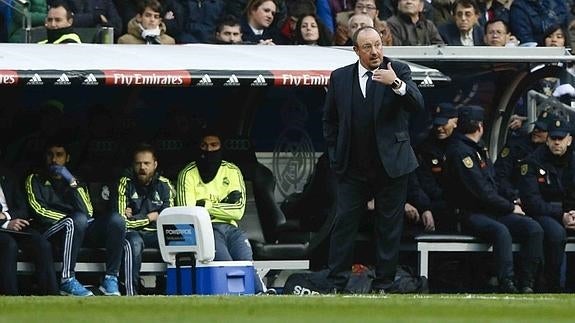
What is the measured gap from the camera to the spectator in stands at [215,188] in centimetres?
1622

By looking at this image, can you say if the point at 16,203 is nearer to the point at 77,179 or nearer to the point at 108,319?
the point at 77,179

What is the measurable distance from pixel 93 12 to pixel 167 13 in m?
0.96

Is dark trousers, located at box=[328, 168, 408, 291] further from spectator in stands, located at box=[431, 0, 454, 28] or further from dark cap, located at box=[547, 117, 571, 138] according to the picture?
spectator in stands, located at box=[431, 0, 454, 28]

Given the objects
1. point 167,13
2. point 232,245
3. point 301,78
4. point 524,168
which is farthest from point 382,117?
point 167,13

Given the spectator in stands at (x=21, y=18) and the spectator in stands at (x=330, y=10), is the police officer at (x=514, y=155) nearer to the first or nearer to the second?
the spectator in stands at (x=330, y=10)

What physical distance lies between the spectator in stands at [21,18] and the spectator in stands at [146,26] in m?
0.82

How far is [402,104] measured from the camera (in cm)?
1484

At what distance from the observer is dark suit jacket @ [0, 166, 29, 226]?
1569 centimetres

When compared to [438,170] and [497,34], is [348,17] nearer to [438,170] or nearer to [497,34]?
[497,34]

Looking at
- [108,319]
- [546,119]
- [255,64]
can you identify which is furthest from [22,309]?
[546,119]

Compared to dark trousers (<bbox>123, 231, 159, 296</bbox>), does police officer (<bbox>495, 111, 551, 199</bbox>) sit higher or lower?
higher

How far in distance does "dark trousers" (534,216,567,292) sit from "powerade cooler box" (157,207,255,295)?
3.17 m

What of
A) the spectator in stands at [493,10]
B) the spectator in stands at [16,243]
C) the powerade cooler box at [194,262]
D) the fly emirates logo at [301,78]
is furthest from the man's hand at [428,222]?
the spectator in stands at [493,10]

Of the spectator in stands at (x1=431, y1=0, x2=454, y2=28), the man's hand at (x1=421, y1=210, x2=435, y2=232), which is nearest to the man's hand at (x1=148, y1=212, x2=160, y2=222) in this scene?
the man's hand at (x1=421, y1=210, x2=435, y2=232)
